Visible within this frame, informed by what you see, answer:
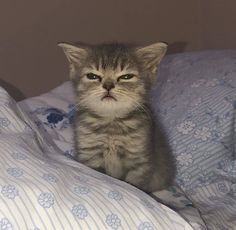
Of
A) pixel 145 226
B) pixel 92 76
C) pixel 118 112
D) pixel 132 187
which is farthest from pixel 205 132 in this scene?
pixel 145 226

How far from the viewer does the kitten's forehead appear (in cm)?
142

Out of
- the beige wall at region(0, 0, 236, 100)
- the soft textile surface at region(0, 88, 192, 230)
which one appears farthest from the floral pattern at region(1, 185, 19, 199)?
the beige wall at region(0, 0, 236, 100)

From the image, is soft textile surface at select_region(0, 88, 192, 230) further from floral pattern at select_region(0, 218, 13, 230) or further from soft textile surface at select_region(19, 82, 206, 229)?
soft textile surface at select_region(19, 82, 206, 229)

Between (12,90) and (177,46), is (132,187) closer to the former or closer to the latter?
(12,90)

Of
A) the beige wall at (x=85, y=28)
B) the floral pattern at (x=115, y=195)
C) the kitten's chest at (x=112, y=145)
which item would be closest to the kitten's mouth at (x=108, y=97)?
the kitten's chest at (x=112, y=145)

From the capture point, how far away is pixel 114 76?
141 centimetres

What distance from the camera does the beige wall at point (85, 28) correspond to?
210 cm

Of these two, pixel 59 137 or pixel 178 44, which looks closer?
pixel 59 137

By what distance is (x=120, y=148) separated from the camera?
144 centimetres

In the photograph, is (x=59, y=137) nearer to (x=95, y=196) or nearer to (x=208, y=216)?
(x=208, y=216)

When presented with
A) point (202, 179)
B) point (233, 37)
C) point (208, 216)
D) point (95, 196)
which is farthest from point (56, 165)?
point (233, 37)

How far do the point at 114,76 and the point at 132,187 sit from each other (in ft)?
1.52

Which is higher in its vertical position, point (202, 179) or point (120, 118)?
point (120, 118)

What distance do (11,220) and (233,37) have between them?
66.4 inches
